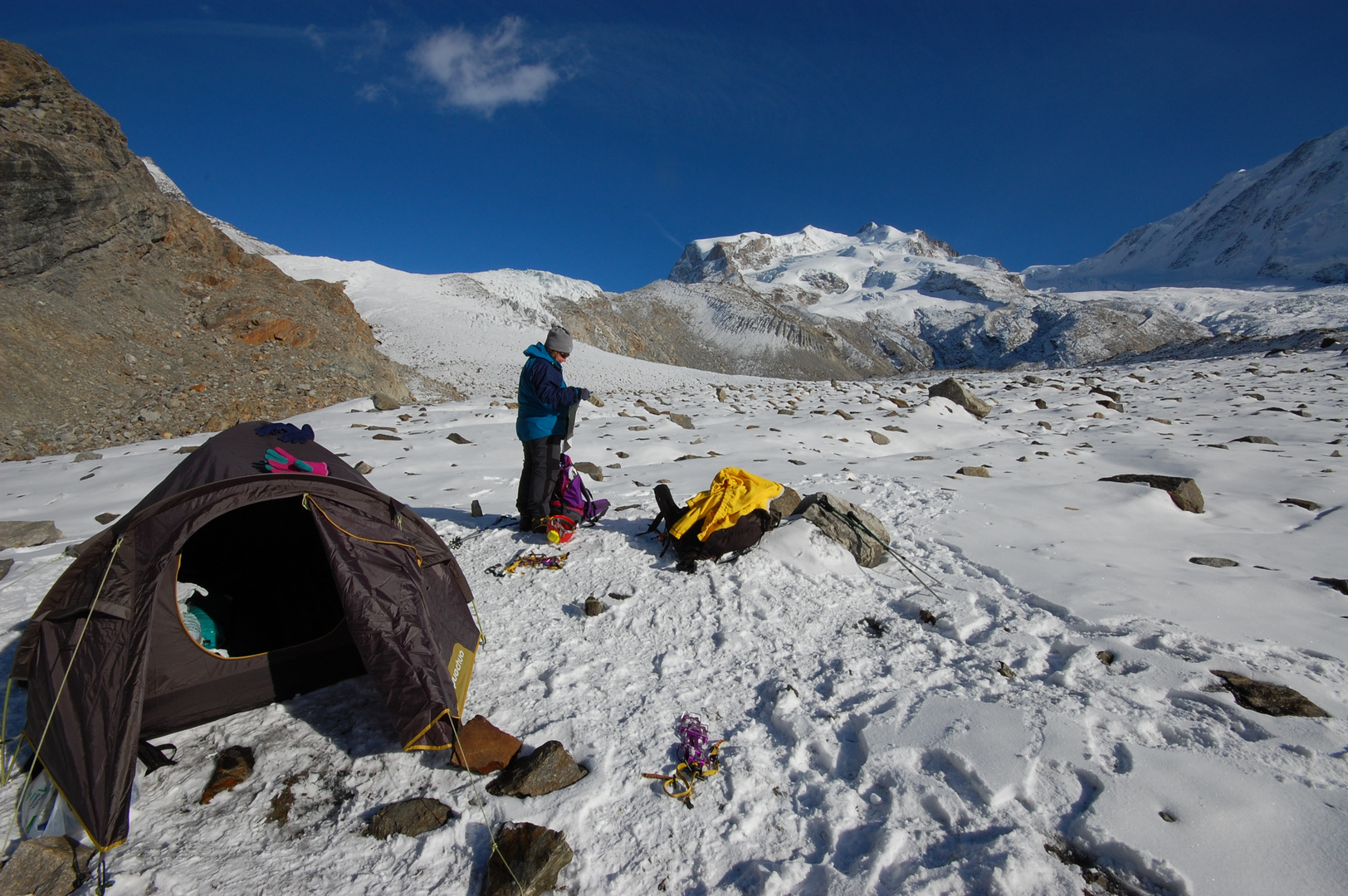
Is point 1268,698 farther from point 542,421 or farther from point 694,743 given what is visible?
point 542,421

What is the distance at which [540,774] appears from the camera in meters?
2.95

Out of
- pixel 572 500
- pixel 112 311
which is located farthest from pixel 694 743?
pixel 112 311

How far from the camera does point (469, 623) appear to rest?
4.06 metres

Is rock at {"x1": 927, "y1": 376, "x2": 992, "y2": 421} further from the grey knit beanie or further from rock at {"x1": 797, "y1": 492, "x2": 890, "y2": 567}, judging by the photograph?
the grey knit beanie

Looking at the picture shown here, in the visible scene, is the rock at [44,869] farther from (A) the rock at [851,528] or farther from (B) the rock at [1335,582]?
(B) the rock at [1335,582]

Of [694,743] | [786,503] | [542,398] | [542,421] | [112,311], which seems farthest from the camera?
[112,311]

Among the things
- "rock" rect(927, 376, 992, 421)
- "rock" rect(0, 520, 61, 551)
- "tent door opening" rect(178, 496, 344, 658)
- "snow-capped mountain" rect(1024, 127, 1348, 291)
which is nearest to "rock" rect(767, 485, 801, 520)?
"tent door opening" rect(178, 496, 344, 658)

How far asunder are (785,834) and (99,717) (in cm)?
351

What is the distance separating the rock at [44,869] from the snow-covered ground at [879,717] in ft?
0.53

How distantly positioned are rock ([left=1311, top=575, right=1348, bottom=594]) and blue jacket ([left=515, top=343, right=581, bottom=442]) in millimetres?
6623

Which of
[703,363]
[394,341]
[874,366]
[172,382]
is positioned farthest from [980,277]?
[172,382]

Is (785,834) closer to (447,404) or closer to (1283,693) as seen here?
(1283,693)

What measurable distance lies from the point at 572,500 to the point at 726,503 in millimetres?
1876

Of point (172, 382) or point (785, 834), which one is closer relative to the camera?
point (785, 834)
